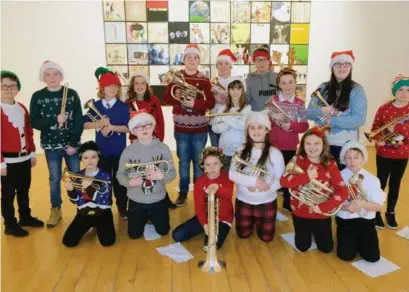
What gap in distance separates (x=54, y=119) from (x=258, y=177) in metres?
2.07

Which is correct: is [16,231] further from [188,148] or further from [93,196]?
[188,148]

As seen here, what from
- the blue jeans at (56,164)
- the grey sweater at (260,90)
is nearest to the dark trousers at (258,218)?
the grey sweater at (260,90)

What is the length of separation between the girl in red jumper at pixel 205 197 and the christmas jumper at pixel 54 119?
1.36 metres

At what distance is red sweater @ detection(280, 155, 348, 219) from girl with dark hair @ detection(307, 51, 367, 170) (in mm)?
448

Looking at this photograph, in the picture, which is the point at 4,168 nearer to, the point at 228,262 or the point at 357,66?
the point at 228,262

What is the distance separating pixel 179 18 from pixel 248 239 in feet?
14.9

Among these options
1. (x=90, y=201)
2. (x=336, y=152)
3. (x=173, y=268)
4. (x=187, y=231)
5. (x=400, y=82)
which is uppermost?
(x=400, y=82)

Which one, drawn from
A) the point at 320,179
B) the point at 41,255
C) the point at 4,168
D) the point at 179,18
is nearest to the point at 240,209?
the point at 320,179

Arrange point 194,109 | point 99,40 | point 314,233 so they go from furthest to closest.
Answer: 1. point 99,40
2. point 194,109
3. point 314,233

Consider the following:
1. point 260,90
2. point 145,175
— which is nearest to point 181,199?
point 145,175

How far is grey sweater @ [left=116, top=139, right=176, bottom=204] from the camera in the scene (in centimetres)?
357

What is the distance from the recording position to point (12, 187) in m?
3.64

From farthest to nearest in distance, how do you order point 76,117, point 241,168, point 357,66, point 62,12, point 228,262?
point 357,66 < point 62,12 < point 76,117 < point 241,168 < point 228,262

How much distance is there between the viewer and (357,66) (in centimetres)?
719
